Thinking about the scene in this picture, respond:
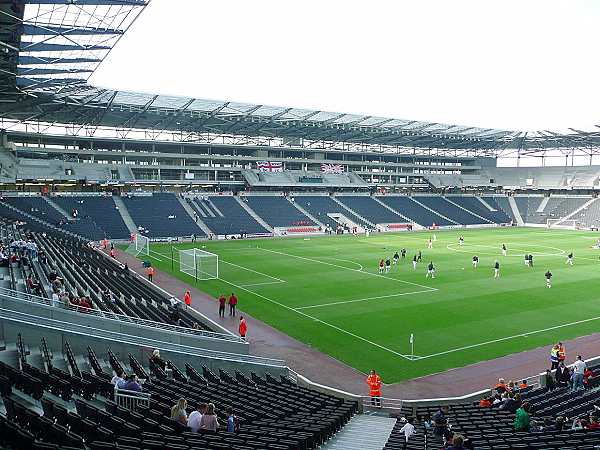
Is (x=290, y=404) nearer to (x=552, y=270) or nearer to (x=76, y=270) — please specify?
(x=76, y=270)

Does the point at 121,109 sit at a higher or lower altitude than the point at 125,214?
higher

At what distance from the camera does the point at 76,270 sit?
92.5 ft

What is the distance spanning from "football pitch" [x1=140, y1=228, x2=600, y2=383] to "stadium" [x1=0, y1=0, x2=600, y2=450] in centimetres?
22

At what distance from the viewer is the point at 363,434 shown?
13469 mm

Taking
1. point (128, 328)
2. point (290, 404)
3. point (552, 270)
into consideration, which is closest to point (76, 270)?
point (128, 328)

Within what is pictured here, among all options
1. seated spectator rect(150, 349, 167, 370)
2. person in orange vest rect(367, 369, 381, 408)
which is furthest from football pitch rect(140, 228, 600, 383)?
seated spectator rect(150, 349, 167, 370)

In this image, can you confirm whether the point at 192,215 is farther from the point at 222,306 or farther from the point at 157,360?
the point at 157,360

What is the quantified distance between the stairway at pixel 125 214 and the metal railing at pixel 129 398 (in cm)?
5674

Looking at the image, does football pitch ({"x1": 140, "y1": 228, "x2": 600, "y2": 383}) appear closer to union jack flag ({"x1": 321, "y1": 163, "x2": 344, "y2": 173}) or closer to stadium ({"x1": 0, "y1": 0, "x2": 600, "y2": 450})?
stadium ({"x1": 0, "y1": 0, "x2": 600, "y2": 450})

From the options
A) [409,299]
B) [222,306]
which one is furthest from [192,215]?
[222,306]

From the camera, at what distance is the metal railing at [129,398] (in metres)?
11.2

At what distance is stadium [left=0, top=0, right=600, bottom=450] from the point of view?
11.9m

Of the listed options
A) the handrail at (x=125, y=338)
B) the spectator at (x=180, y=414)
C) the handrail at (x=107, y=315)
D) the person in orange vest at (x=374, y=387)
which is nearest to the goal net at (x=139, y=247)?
the handrail at (x=107, y=315)

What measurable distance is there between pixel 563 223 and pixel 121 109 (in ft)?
237
